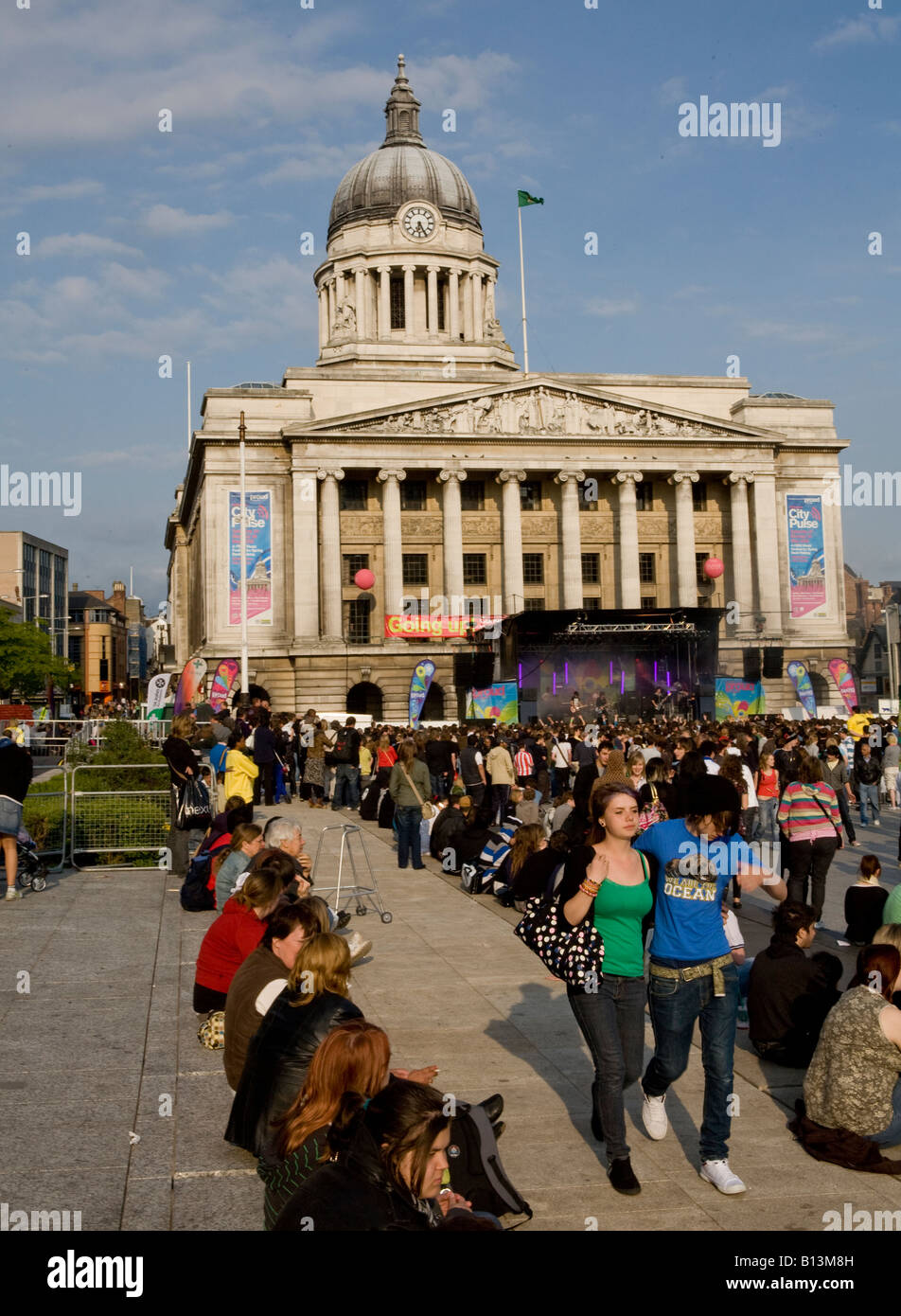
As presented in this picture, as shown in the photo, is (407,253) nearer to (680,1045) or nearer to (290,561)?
(290,561)

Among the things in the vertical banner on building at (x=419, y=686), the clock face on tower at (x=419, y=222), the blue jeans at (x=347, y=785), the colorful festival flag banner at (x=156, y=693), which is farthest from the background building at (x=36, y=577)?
the blue jeans at (x=347, y=785)

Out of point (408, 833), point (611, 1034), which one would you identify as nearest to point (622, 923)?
point (611, 1034)

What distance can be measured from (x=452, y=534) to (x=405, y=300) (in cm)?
2425

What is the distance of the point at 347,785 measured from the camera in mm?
29344

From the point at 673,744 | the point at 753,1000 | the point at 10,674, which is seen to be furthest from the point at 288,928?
the point at 10,674

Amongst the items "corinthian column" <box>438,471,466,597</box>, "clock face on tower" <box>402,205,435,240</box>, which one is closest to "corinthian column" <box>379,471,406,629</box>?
"corinthian column" <box>438,471,466,597</box>

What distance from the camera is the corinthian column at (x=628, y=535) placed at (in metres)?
62.2

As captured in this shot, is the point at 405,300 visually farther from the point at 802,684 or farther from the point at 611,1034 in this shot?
the point at 611,1034

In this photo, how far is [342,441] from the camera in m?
59.5

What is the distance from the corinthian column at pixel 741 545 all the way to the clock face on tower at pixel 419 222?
91.2 ft

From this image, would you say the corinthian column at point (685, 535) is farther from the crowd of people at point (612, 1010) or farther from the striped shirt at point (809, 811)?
the crowd of people at point (612, 1010)

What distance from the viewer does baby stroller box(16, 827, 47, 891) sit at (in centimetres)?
1628

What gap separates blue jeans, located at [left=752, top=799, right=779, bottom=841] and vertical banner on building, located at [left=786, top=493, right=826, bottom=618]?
44733 millimetres

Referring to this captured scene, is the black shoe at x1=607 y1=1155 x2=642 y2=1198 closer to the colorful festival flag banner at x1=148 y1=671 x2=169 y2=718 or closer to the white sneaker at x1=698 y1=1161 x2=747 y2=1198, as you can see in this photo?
the white sneaker at x1=698 y1=1161 x2=747 y2=1198
